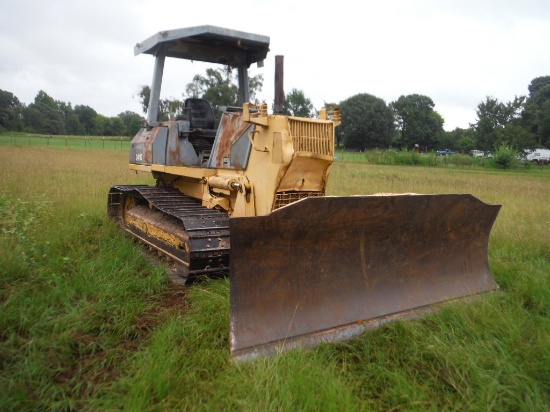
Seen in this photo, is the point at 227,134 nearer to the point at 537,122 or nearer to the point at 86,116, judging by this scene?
the point at 537,122

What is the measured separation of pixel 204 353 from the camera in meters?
2.74

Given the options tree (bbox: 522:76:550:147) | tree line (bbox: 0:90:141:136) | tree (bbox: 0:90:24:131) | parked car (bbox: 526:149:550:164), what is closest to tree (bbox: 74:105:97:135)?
tree line (bbox: 0:90:141:136)

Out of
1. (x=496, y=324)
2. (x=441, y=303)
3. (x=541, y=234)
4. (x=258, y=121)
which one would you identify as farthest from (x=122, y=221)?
(x=541, y=234)

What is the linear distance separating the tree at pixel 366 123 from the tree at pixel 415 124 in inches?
361

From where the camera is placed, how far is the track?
3.79 meters

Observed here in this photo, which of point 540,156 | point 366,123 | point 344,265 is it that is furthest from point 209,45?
point 366,123

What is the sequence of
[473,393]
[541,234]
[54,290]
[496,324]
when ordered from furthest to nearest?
[541,234] < [54,290] < [496,324] < [473,393]

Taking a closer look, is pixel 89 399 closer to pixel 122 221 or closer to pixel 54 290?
pixel 54 290

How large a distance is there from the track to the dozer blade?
999 mm

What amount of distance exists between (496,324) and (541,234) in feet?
12.6

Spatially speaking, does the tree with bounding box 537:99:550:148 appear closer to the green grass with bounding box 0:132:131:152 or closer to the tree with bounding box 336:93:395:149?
the tree with bounding box 336:93:395:149

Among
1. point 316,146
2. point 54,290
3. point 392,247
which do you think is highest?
point 316,146

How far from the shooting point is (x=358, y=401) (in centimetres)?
231

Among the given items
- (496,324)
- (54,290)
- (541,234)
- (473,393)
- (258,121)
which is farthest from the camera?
(541,234)
